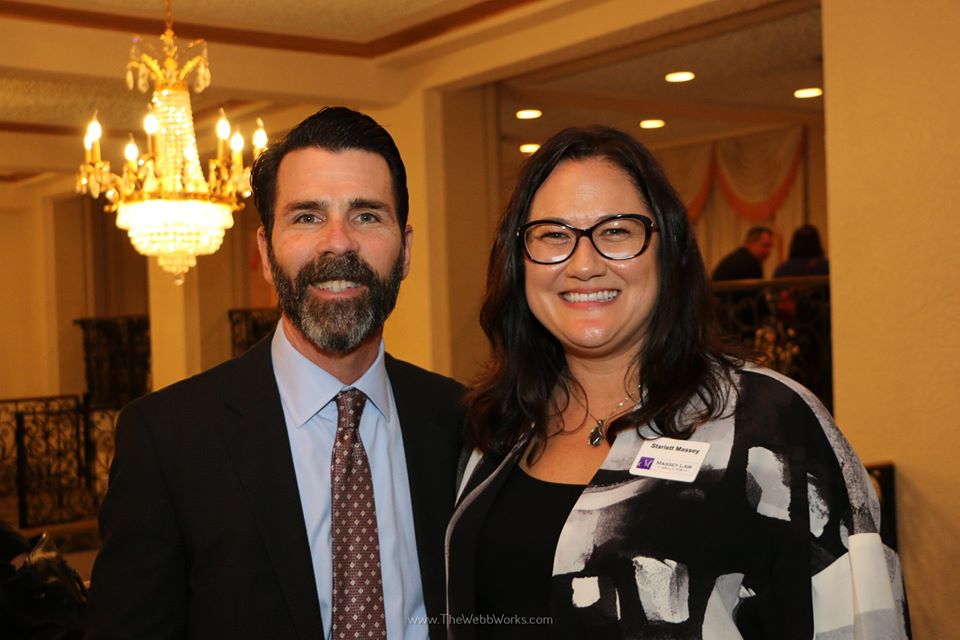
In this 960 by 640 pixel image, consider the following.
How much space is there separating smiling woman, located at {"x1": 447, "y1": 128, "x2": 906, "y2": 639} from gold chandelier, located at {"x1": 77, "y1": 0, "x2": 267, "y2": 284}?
11.7 feet

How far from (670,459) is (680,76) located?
21.1ft

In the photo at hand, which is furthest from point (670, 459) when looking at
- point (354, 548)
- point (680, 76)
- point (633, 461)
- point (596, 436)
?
point (680, 76)

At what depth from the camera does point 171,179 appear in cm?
525

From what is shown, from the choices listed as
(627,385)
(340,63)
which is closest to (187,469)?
(627,385)

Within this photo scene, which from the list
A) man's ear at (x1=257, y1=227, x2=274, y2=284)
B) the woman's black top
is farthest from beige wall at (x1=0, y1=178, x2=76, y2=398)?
the woman's black top

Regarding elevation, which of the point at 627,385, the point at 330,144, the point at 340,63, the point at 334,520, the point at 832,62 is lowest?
the point at 334,520

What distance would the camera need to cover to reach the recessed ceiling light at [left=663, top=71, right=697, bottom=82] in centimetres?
751

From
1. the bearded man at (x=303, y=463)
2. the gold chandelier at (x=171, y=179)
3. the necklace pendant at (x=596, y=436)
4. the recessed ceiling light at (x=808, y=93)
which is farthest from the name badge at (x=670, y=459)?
the recessed ceiling light at (x=808, y=93)

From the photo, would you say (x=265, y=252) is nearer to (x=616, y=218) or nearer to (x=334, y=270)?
(x=334, y=270)

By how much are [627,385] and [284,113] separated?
24.2 feet

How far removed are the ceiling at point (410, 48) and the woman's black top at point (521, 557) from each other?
4.07 m

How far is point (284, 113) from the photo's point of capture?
868 centimetres

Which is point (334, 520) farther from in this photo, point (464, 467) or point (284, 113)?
point (284, 113)

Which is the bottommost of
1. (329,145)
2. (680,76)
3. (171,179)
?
(329,145)
